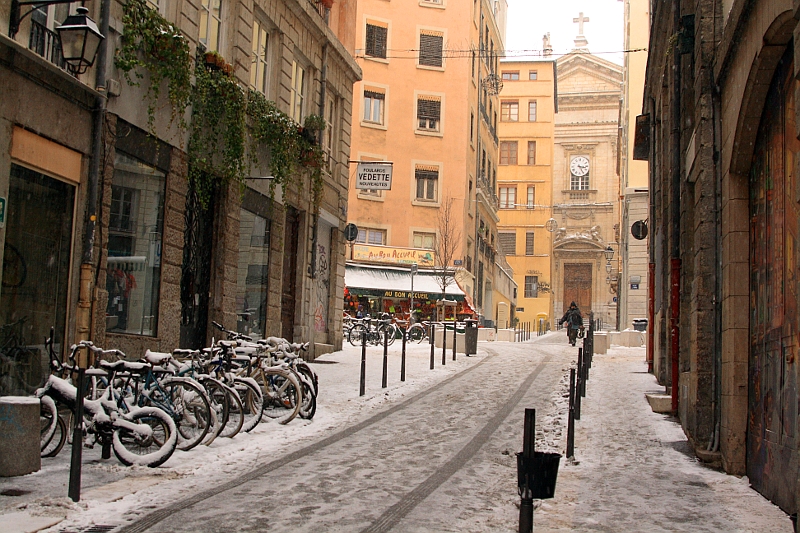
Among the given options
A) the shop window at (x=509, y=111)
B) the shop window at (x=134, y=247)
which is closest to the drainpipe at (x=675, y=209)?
the shop window at (x=134, y=247)

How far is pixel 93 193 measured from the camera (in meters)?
11.1

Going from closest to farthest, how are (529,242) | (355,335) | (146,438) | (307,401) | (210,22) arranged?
(146,438) < (307,401) < (210,22) < (355,335) < (529,242)

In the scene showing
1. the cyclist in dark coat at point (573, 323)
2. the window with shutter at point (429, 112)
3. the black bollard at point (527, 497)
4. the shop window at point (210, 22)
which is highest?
the window with shutter at point (429, 112)

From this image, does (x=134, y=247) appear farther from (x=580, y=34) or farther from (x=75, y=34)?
(x=580, y=34)

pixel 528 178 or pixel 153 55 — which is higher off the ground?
pixel 528 178

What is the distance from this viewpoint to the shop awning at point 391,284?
1430 inches

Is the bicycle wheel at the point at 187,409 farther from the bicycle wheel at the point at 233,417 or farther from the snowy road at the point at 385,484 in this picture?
the snowy road at the point at 385,484

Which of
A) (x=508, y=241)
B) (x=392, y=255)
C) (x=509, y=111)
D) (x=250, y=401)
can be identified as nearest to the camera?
(x=250, y=401)

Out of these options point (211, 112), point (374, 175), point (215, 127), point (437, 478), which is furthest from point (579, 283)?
point (437, 478)

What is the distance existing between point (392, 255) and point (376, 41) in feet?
31.7

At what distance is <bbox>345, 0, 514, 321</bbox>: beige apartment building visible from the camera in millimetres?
39312

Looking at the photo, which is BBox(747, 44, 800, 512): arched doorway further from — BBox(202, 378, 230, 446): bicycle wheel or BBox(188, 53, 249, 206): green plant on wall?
BBox(188, 53, 249, 206): green plant on wall

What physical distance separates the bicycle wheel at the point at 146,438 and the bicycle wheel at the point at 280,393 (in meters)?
2.81

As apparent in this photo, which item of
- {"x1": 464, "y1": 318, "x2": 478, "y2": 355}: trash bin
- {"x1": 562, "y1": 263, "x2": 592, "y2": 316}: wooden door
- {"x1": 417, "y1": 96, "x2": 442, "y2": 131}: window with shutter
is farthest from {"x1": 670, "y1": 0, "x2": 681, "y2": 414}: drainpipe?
{"x1": 562, "y1": 263, "x2": 592, "y2": 316}: wooden door
